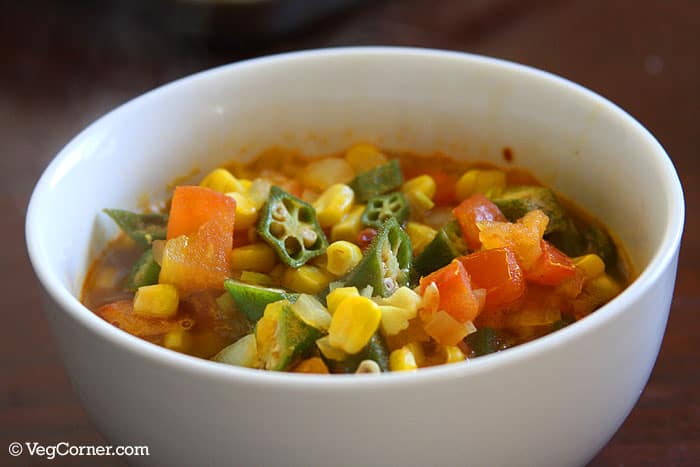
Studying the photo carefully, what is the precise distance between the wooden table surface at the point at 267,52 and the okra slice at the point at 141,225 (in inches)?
13.0

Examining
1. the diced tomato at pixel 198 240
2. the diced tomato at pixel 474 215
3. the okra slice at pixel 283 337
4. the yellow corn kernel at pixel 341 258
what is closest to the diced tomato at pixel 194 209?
the diced tomato at pixel 198 240

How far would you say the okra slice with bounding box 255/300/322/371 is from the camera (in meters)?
1.48

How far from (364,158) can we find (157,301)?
0.73 metres

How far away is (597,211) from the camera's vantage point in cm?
203

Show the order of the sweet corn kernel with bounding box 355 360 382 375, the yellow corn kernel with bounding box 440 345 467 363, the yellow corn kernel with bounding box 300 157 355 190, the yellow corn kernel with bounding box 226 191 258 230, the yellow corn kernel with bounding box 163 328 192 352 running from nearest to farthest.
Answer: the sweet corn kernel with bounding box 355 360 382 375, the yellow corn kernel with bounding box 440 345 467 363, the yellow corn kernel with bounding box 163 328 192 352, the yellow corn kernel with bounding box 226 191 258 230, the yellow corn kernel with bounding box 300 157 355 190

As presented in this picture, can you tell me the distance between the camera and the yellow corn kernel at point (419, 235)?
1.90 m

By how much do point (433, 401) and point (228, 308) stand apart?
2.03ft

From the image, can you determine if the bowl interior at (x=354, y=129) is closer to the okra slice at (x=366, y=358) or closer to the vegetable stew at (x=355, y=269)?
the vegetable stew at (x=355, y=269)

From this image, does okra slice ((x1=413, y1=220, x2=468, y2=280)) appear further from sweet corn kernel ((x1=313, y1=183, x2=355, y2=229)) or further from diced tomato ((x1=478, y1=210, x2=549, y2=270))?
sweet corn kernel ((x1=313, y1=183, x2=355, y2=229))

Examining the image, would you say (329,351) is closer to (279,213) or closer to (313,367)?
(313,367)

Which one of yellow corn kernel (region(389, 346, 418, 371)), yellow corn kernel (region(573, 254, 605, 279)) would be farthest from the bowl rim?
yellow corn kernel (region(573, 254, 605, 279))

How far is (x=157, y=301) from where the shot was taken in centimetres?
176

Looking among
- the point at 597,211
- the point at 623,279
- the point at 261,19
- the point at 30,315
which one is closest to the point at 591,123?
the point at 597,211

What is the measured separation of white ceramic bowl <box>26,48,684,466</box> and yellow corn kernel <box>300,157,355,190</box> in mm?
81
